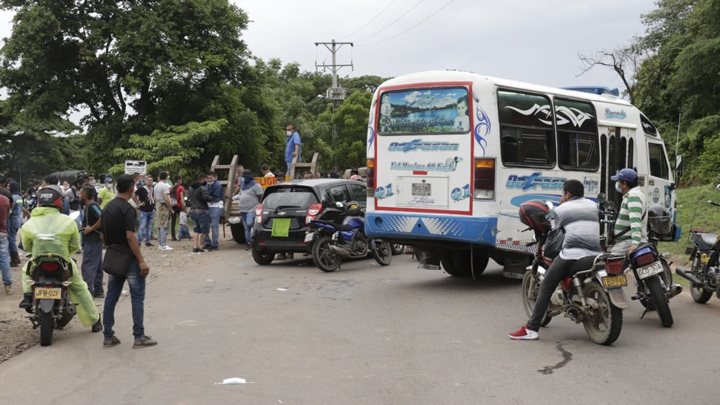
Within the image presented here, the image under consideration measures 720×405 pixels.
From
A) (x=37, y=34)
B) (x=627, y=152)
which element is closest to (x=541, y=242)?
(x=627, y=152)

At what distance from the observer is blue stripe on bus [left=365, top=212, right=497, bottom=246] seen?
1084 cm

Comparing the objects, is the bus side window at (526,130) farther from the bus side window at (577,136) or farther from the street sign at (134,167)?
the street sign at (134,167)

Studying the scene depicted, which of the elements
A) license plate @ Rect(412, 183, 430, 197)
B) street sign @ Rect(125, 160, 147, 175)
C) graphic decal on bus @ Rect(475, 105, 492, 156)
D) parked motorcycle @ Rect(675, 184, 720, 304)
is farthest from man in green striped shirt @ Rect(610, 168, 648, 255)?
street sign @ Rect(125, 160, 147, 175)

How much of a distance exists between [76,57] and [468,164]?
32.9 m

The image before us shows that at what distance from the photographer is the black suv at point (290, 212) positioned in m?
14.6

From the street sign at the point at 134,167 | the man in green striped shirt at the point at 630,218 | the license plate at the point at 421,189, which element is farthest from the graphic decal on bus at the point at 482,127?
the street sign at the point at 134,167

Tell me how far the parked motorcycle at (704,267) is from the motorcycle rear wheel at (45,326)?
7.83 metres

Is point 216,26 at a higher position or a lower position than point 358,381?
higher

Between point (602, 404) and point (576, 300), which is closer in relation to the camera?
point (602, 404)

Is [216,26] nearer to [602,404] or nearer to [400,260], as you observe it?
[400,260]

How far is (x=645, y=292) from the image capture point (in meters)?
8.50

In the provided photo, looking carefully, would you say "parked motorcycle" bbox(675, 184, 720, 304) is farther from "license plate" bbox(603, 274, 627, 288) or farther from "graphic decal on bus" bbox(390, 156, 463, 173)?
"graphic decal on bus" bbox(390, 156, 463, 173)

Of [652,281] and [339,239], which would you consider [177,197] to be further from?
[652,281]

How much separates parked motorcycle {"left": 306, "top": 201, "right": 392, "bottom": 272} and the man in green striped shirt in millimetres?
5951
